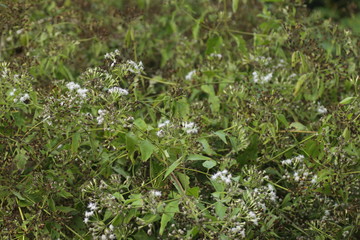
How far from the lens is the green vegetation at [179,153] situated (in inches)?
94.6

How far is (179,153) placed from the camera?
2.58 m

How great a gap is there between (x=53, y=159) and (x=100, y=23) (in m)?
1.87

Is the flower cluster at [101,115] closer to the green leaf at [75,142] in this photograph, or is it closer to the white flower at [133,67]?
the green leaf at [75,142]

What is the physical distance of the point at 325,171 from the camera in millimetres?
2717

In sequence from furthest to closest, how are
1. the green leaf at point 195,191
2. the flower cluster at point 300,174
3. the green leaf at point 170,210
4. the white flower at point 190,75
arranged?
the white flower at point 190,75, the flower cluster at point 300,174, the green leaf at point 195,191, the green leaf at point 170,210

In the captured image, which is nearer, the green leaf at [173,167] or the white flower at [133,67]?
the green leaf at [173,167]

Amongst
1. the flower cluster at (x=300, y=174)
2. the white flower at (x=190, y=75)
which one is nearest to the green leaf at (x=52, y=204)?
the flower cluster at (x=300, y=174)

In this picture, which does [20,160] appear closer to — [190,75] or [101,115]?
[101,115]

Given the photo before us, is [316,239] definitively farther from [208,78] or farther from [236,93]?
[208,78]

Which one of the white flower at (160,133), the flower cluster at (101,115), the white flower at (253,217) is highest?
the flower cluster at (101,115)

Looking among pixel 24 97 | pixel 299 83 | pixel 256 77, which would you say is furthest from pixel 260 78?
pixel 24 97

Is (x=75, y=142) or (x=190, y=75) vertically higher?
(x=75, y=142)

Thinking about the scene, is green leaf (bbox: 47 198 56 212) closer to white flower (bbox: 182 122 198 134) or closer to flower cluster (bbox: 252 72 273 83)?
white flower (bbox: 182 122 198 134)

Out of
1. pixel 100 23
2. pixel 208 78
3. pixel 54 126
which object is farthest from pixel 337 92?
pixel 54 126
